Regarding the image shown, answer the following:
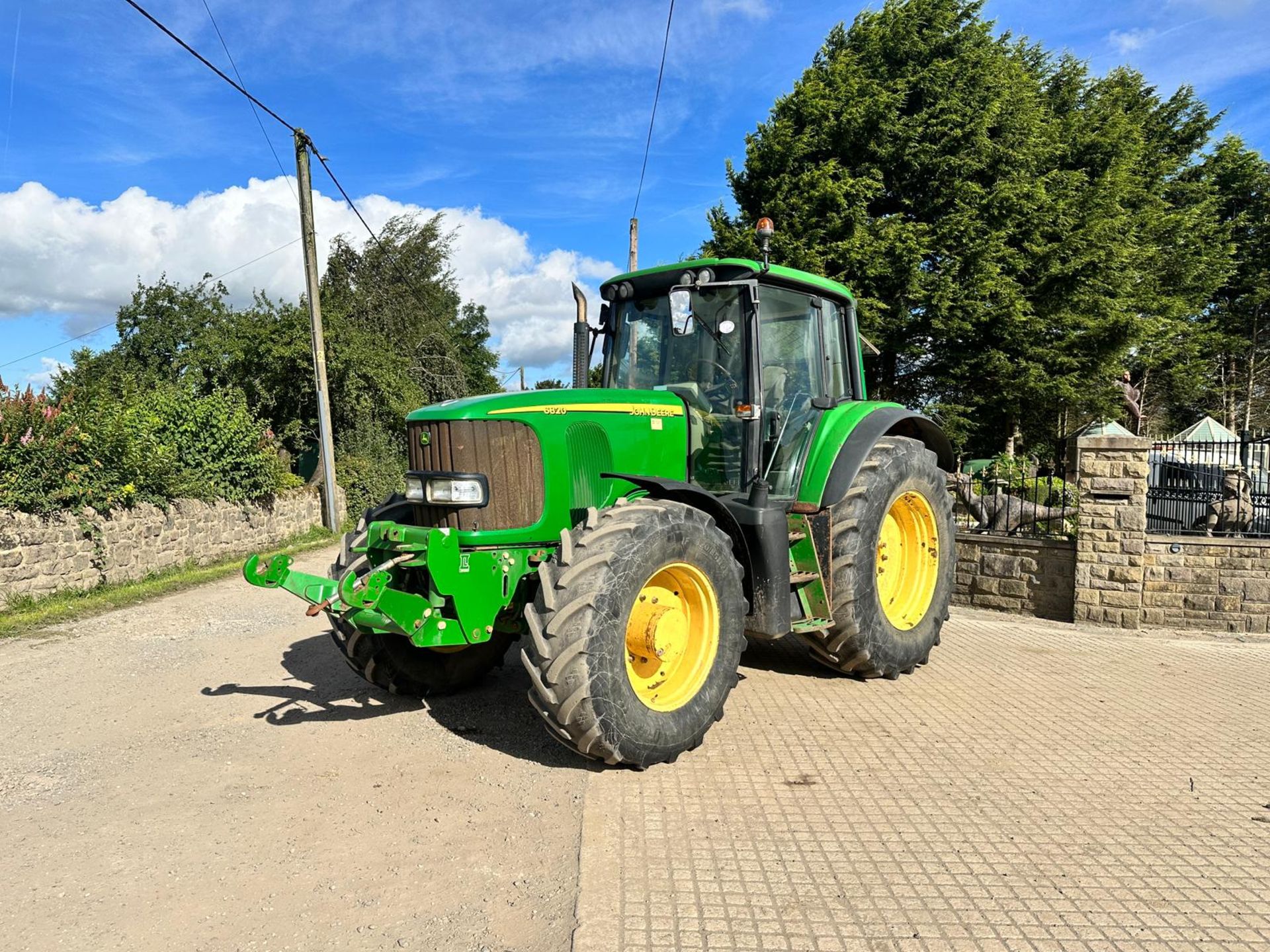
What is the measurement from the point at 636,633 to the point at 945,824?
157 centimetres

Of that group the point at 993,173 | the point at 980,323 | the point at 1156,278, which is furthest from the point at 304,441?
the point at 1156,278

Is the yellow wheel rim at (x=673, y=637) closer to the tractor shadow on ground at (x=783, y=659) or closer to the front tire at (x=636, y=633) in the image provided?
the front tire at (x=636, y=633)

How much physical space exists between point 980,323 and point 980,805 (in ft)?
47.6

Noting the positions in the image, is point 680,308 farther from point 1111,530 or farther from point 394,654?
point 1111,530

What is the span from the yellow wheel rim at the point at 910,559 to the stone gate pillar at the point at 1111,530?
88.3 inches

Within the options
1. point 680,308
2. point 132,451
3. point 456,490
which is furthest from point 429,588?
point 132,451

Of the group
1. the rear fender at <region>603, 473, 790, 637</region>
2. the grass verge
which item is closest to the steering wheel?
the rear fender at <region>603, 473, 790, 637</region>

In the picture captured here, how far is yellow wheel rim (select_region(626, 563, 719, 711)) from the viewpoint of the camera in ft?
12.7

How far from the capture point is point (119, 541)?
8.88 m

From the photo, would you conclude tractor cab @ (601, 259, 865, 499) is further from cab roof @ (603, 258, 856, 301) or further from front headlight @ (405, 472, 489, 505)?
front headlight @ (405, 472, 489, 505)

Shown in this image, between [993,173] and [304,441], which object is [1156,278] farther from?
[304,441]

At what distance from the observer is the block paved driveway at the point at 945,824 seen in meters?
2.61

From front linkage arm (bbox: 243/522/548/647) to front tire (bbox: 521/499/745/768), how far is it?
0.33 metres

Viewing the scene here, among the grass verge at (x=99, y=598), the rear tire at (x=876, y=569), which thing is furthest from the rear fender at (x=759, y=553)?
the grass verge at (x=99, y=598)
